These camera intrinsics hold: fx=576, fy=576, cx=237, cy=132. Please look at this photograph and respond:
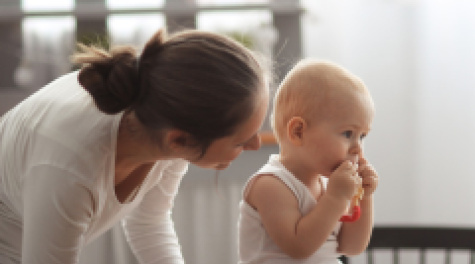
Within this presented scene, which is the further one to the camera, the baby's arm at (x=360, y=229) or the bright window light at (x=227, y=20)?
the bright window light at (x=227, y=20)

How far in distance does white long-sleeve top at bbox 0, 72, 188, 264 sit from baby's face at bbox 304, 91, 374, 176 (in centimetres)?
36

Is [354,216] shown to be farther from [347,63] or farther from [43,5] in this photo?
[43,5]

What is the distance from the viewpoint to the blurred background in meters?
1.93

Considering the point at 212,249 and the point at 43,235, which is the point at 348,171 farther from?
the point at 212,249

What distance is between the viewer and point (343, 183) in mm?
1035

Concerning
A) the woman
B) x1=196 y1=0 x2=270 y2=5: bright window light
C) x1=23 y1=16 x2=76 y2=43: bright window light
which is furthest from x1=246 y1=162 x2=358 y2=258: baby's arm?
x1=23 y1=16 x2=76 y2=43: bright window light

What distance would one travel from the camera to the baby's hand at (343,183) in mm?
1035

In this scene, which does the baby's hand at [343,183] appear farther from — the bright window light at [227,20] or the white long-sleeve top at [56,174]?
the bright window light at [227,20]

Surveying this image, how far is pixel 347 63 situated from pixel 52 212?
1270 mm

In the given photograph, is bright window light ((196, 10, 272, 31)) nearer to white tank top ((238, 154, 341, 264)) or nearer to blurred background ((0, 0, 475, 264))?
blurred background ((0, 0, 475, 264))

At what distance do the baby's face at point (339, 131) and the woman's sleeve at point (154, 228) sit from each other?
40cm

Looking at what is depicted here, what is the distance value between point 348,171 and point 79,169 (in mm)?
475

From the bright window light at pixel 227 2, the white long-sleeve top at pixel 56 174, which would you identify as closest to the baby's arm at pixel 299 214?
the white long-sleeve top at pixel 56 174

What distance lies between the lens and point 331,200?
103 centimetres
